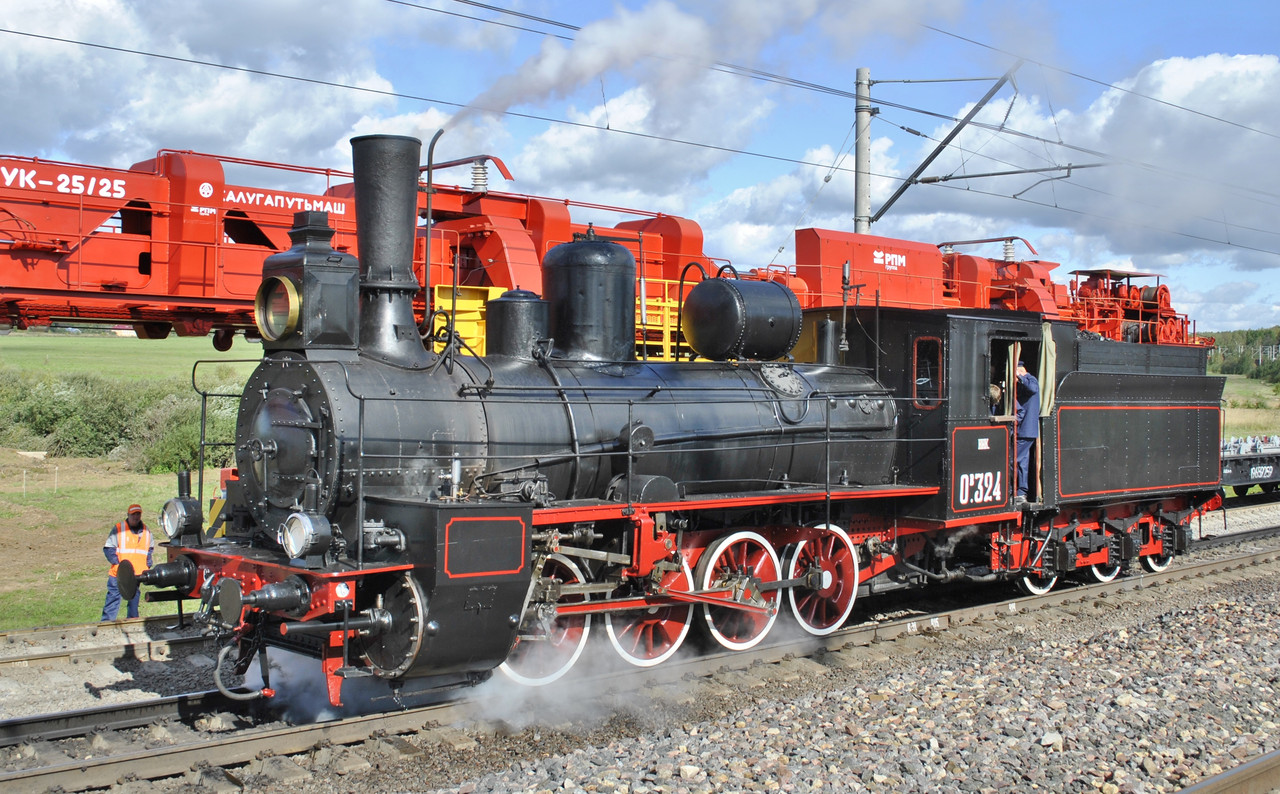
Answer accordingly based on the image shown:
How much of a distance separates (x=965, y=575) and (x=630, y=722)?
4859mm

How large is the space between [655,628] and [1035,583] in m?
5.30

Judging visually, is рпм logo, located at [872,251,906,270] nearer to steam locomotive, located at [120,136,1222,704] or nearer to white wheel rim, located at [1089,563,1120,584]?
steam locomotive, located at [120,136,1222,704]

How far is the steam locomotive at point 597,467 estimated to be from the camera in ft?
21.3

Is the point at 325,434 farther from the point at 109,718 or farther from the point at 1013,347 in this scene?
the point at 1013,347

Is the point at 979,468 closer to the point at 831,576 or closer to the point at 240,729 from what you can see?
the point at 831,576

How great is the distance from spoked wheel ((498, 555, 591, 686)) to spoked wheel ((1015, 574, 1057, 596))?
587 cm

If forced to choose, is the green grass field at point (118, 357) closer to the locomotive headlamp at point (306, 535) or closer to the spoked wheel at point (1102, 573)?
the spoked wheel at point (1102, 573)

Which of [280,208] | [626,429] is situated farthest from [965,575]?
[280,208]

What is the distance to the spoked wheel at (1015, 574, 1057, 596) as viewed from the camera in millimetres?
11466

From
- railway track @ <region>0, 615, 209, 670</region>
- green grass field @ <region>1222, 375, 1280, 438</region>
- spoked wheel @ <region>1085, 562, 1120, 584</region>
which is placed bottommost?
railway track @ <region>0, 615, 209, 670</region>

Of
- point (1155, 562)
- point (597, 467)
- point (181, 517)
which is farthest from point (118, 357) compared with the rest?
point (597, 467)

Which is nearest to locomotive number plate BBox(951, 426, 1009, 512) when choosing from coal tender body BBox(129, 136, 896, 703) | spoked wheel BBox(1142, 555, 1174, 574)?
coal tender body BBox(129, 136, 896, 703)

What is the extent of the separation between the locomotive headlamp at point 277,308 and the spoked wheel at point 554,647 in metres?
2.41

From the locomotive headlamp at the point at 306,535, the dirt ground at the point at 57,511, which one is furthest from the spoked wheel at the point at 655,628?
the dirt ground at the point at 57,511
